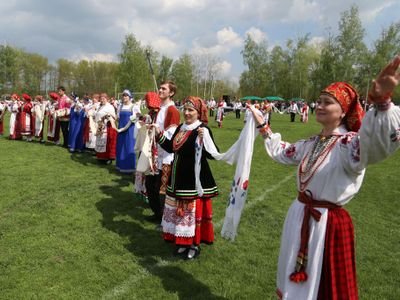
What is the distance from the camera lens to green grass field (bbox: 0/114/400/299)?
374 centimetres

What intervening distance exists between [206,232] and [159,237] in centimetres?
93

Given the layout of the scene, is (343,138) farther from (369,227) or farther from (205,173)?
(369,227)

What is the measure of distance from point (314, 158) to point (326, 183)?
21 centimetres

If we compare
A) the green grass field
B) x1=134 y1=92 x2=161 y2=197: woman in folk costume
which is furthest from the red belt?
x1=134 y1=92 x2=161 y2=197: woman in folk costume

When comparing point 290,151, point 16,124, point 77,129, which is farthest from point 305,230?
point 16,124

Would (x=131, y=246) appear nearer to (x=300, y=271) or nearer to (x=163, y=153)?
(x=163, y=153)

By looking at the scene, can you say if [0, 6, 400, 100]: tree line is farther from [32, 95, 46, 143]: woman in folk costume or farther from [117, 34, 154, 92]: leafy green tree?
[32, 95, 46, 143]: woman in folk costume

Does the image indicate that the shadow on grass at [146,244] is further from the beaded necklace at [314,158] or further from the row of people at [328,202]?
the beaded necklace at [314,158]

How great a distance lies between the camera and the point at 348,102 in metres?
2.44

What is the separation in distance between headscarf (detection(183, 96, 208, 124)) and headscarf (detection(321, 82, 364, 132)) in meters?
2.08

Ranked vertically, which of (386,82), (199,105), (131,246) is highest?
(386,82)

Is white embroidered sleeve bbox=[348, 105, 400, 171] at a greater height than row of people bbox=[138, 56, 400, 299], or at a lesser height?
greater

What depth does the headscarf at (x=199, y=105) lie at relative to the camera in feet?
14.2

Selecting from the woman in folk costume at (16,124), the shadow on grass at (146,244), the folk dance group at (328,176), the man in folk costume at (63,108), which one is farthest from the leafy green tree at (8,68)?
the folk dance group at (328,176)
